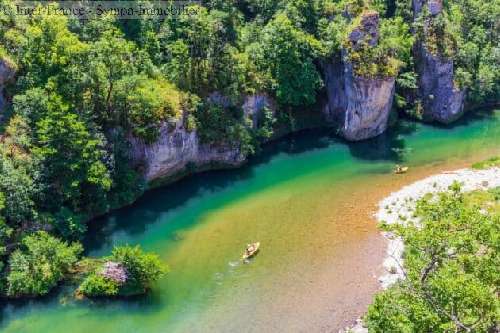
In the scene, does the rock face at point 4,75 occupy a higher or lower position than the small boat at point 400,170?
higher

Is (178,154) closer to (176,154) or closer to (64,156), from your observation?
(176,154)

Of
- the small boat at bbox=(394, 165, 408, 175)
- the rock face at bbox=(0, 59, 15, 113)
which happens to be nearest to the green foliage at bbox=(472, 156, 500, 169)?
the small boat at bbox=(394, 165, 408, 175)

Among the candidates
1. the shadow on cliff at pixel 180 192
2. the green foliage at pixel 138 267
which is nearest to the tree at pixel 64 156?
the shadow on cliff at pixel 180 192

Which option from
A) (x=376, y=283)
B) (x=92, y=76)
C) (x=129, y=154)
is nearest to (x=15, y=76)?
(x=92, y=76)

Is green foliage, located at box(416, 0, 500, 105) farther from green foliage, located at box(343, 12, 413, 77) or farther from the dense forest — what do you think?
green foliage, located at box(343, 12, 413, 77)

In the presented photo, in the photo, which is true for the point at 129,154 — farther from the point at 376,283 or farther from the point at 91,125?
the point at 376,283

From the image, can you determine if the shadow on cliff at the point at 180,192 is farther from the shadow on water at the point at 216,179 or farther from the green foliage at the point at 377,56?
the green foliage at the point at 377,56

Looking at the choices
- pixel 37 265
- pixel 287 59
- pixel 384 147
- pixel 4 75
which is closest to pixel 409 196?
pixel 384 147
